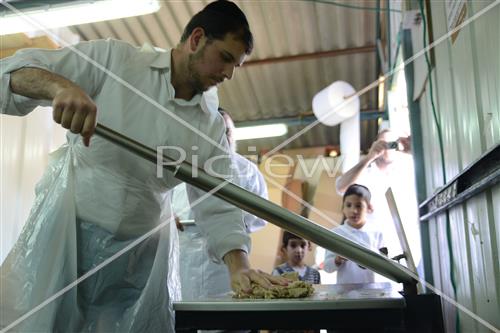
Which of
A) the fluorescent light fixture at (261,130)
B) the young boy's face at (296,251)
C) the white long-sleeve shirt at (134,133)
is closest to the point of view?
the white long-sleeve shirt at (134,133)

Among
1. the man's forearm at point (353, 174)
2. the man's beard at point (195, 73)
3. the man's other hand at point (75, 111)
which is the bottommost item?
the man's other hand at point (75, 111)

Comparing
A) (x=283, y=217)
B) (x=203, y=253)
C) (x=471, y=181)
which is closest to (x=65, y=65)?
(x=283, y=217)

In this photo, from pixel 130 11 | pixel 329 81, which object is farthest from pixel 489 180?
pixel 329 81

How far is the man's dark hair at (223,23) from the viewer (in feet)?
3.35

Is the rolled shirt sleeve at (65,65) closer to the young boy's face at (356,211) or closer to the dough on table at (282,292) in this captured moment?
the dough on table at (282,292)

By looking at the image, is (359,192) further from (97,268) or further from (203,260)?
(97,268)

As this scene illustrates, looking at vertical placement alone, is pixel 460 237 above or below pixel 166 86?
below

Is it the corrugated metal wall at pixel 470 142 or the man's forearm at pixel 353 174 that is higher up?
the man's forearm at pixel 353 174

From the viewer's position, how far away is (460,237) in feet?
3.62

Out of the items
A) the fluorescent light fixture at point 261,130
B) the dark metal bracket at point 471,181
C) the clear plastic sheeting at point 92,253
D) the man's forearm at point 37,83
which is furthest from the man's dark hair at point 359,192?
the fluorescent light fixture at point 261,130

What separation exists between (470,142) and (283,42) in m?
2.46

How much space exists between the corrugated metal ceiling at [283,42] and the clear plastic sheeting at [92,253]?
2103mm

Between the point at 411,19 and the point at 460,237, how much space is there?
848 mm

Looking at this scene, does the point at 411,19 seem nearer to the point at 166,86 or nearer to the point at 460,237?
the point at 460,237
